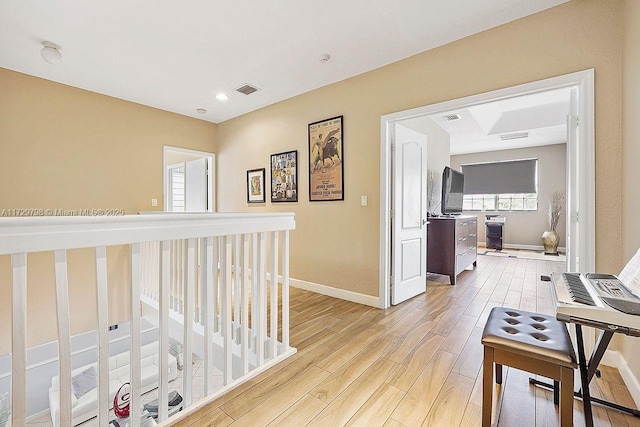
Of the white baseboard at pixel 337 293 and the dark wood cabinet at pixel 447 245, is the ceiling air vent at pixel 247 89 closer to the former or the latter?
the white baseboard at pixel 337 293

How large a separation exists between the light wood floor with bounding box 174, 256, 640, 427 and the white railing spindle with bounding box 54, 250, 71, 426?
56 centimetres

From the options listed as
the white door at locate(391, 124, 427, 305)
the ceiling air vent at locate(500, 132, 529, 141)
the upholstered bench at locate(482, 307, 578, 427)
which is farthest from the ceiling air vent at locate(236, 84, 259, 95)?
the ceiling air vent at locate(500, 132, 529, 141)

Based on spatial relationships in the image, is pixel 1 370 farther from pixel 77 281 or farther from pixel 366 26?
pixel 366 26

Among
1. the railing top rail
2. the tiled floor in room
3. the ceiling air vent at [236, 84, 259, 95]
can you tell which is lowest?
the tiled floor in room

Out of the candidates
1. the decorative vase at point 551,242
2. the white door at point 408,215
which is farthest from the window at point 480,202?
the white door at point 408,215

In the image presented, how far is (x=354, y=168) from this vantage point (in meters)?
3.23

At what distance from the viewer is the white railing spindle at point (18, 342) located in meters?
1.00

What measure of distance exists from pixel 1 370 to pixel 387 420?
3929 millimetres

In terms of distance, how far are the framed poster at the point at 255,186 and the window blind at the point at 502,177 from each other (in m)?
6.19

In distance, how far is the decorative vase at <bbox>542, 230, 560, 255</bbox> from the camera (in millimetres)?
6238

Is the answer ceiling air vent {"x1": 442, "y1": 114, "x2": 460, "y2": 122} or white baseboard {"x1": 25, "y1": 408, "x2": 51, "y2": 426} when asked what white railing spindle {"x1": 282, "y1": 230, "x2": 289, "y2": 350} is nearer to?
white baseboard {"x1": 25, "y1": 408, "x2": 51, "y2": 426}

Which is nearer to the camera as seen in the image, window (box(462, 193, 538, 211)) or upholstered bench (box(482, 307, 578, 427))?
upholstered bench (box(482, 307, 578, 427))

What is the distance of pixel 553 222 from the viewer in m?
6.55

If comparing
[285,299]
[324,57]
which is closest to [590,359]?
[285,299]
